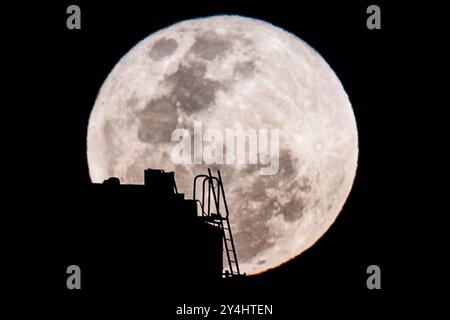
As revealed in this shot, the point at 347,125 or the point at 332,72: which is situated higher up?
the point at 332,72

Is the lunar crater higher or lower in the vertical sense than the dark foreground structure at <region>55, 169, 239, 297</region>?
higher

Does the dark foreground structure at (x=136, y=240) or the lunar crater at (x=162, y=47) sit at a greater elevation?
the lunar crater at (x=162, y=47)

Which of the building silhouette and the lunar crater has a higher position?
the lunar crater

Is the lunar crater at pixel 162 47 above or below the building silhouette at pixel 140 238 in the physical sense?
above

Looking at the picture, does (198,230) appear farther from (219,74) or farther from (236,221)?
(219,74)

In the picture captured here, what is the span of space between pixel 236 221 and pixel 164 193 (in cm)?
525

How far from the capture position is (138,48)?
2064 cm
